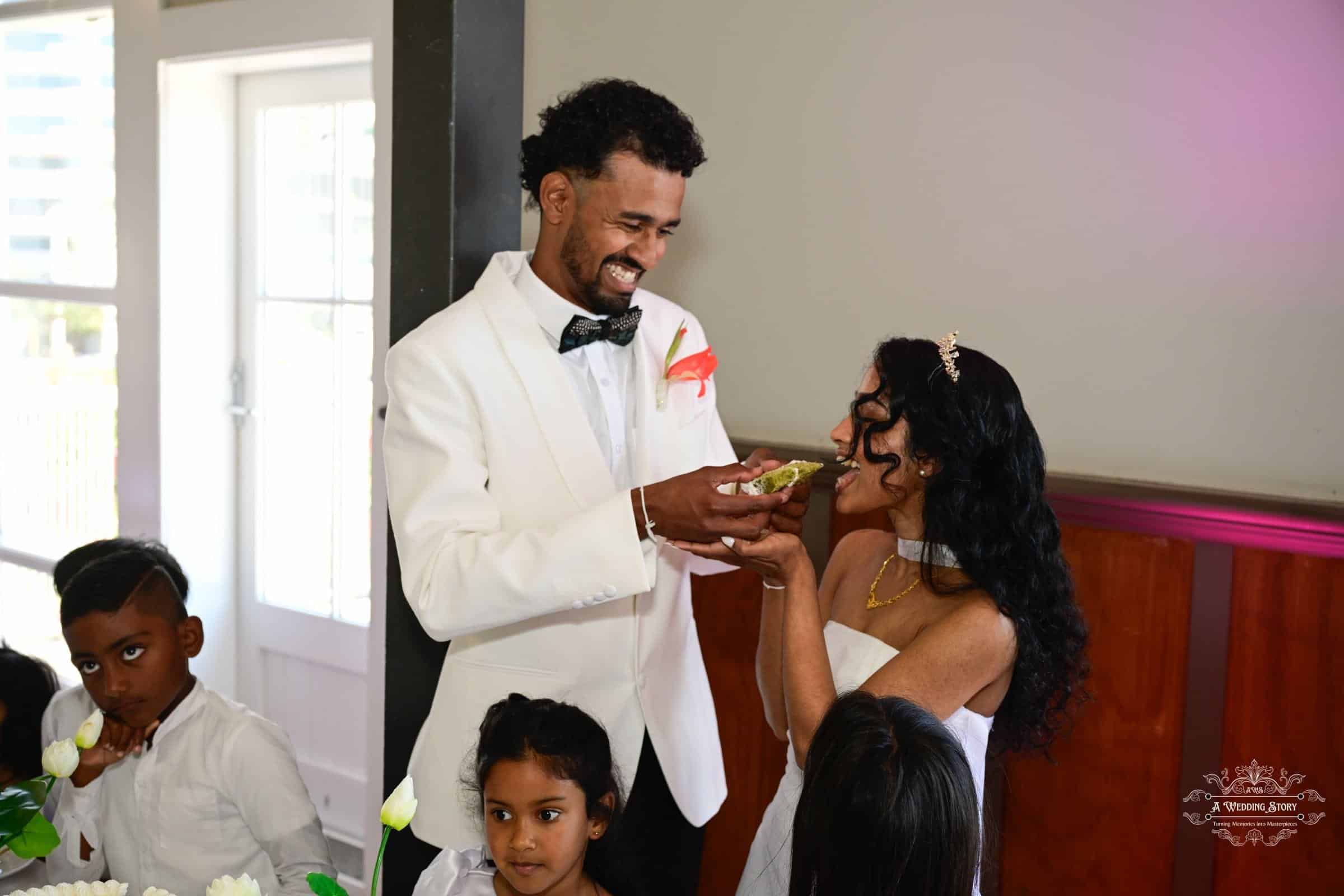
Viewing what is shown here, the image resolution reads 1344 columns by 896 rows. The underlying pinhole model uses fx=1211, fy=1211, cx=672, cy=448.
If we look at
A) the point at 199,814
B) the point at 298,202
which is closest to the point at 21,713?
the point at 199,814

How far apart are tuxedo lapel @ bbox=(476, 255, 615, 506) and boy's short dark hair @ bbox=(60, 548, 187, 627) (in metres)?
0.76

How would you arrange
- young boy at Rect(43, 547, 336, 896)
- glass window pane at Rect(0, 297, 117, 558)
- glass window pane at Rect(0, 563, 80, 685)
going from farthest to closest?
glass window pane at Rect(0, 563, 80, 685) < glass window pane at Rect(0, 297, 117, 558) < young boy at Rect(43, 547, 336, 896)

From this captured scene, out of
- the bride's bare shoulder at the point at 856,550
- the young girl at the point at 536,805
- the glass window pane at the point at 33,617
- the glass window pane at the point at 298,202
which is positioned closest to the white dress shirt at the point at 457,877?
the young girl at the point at 536,805

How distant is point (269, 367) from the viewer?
153 inches

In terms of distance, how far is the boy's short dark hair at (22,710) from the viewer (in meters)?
2.43

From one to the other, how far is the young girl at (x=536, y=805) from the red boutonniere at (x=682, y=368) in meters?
0.55

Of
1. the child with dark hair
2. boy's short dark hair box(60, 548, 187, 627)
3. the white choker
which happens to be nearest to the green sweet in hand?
the white choker

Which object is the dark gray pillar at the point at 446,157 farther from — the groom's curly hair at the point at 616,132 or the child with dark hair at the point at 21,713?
the child with dark hair at the point at 21,713

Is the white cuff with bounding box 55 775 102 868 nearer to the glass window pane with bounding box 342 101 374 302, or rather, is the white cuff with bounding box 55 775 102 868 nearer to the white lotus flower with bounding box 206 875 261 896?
the white lotus flower with bounding box 206 875 261 896

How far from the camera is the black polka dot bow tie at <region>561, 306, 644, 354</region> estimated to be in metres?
1.95

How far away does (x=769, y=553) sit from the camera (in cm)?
172

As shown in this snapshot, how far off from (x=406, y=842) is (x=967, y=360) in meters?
1.46

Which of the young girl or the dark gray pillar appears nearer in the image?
the young girl

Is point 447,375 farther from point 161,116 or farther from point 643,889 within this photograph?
point 161,116
